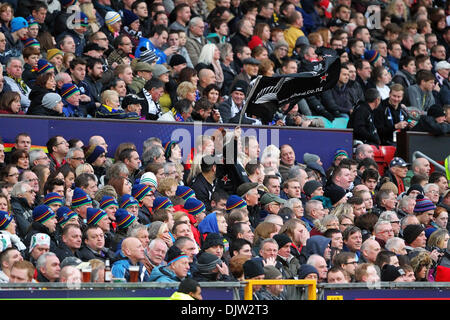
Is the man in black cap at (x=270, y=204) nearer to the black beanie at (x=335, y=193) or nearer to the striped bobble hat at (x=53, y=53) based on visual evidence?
the black beanie at (x=335, y=193)

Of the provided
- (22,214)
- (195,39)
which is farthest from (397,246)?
(195,39)

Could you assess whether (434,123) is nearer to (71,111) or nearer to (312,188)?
(312,188)

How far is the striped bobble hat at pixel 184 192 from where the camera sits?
15.2 meters

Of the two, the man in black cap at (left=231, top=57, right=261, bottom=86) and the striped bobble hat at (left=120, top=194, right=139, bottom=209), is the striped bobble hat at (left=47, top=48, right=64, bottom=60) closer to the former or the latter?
the man in black cap at (left=231, top=57, right=261, bottom=86)

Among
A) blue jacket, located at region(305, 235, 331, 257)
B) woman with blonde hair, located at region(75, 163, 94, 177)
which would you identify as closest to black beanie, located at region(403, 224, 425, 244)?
blue jacket, located at region(305, 235, 331, 257)

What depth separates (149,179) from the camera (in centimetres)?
1517

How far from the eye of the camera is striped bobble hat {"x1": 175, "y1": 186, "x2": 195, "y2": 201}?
50.0 ft

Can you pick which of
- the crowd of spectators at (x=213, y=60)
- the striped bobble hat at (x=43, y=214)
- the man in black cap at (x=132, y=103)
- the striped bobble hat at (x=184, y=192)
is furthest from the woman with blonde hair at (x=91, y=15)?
the striped bobble hat at (x=43, y=214)

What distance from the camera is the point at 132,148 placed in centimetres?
1603

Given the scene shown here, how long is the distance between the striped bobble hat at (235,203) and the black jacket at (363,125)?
4245 millimetres

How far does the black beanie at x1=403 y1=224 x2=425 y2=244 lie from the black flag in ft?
9.21

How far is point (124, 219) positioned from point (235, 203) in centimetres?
191

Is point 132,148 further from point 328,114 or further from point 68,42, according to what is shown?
point 328,114

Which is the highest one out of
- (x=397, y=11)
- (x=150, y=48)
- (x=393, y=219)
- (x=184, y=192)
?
(x=397, y=11)
